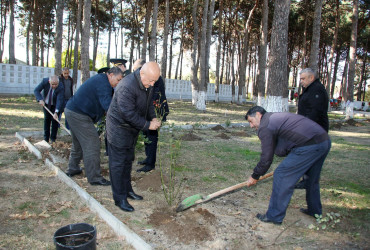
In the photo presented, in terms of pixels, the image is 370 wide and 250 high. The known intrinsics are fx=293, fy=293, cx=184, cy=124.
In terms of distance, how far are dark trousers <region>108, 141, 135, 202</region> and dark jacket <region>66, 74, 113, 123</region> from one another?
0.92 metres

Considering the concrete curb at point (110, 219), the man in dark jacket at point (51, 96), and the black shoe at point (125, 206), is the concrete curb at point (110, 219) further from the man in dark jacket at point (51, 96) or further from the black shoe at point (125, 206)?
the man in dark jacket at point (51, 96)

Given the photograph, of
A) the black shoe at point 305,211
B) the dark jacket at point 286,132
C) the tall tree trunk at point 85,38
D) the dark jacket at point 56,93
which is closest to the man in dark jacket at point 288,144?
the dark jacket at point 286,132

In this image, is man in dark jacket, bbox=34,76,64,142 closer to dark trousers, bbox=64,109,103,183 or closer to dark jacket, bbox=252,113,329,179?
dark trousers, bbox=64,109,103,183

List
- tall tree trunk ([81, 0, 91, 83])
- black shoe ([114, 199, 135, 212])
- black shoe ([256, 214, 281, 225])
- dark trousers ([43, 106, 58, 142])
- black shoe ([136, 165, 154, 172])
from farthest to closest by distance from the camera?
tall tree trunk ([81, 0, 91, 83]) → dark trousers ([43, 106, 58, 142]) → black shoe ([136, 165, 154, 172]) → black shoe ([114, 199, 135, 212]) → black shoe ([256, 214, 281, 225])

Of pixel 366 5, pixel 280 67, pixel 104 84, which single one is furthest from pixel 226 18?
pixel 104 84

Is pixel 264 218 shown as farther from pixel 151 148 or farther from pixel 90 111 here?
pixel 90 111

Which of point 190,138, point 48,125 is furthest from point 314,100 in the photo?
point 48,125

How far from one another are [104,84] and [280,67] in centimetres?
775

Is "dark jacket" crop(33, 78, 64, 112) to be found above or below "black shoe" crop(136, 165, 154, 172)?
above

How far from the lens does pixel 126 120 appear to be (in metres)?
3.49

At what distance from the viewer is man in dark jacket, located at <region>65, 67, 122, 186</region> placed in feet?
14.1

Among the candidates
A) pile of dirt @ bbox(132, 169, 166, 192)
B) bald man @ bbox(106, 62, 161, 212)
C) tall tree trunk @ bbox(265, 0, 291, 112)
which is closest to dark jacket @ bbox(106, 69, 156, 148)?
bald man @ bbox(106, 62, 161, 212)

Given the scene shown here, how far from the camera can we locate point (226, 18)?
2922 centimetres

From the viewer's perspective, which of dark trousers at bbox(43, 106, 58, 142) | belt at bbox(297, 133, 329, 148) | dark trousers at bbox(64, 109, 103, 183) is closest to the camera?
belt at bbox(297, 133, 329, 148)
